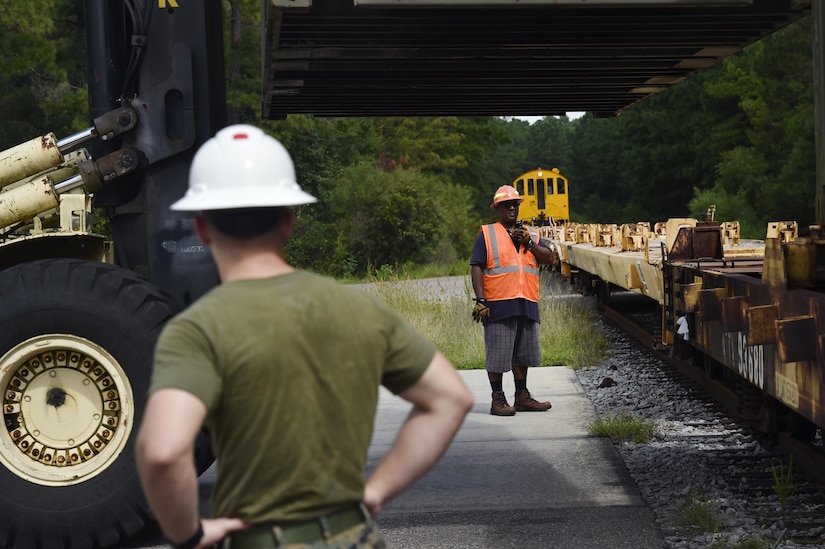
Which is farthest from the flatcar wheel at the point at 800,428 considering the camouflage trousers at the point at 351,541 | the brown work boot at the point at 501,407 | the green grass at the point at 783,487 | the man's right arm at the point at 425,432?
the camouflage trousers at the point at 351,541

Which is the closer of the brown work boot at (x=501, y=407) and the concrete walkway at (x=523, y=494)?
the concrete walkway at (x=523, y=494)

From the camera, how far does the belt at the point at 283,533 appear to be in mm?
2496

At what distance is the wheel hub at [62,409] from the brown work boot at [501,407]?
13.4 feet

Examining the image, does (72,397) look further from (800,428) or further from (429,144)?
(429,144)

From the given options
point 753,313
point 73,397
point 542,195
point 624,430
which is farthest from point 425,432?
point 542,195

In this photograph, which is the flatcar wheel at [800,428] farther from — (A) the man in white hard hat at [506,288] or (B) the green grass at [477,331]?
(B) the green grass at [477,331]

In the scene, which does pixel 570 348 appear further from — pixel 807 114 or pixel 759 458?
pixel 807 114

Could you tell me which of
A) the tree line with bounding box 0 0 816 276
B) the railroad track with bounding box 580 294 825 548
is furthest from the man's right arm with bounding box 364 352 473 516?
the tree line with bounding box 0 0 816 276

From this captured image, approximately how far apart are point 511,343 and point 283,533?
7530mm

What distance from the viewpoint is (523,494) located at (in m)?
7.18

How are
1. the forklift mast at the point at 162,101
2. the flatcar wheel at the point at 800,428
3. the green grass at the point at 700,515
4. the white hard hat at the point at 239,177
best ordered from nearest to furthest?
the white hard hat at the point at 239,177
the green grass at the point at 700,515
the forklift mast at the point at 162,101
the flatcar wheel at the point at 800,428

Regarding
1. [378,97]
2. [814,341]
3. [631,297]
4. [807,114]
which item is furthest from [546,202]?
[814,341]

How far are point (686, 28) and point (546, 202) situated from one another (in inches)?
1518

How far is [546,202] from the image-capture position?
44.8 m
